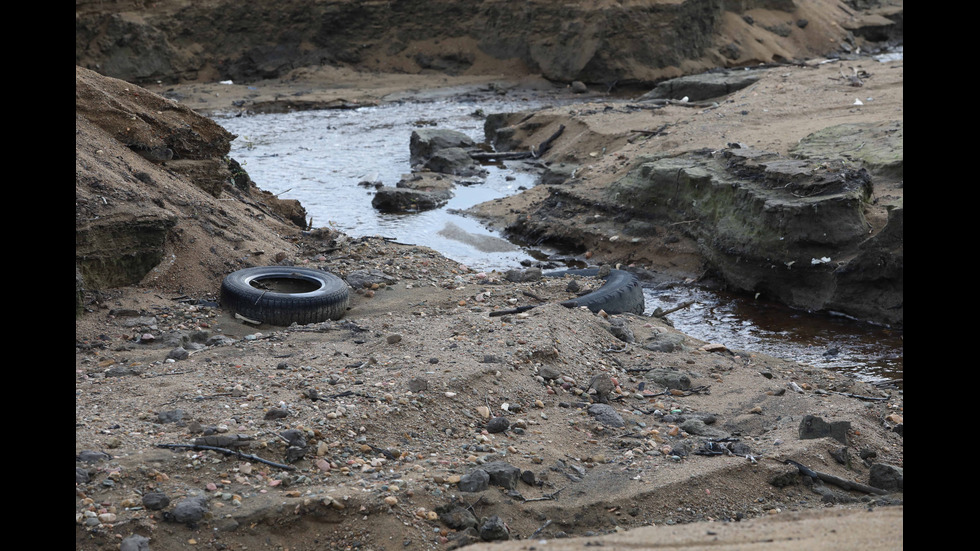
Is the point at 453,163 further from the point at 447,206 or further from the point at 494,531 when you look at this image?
the point at 494,531

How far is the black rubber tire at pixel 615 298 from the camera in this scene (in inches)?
269

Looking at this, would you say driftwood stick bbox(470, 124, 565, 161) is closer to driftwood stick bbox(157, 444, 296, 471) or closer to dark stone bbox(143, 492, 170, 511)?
driftwood stick bbox(157, 444, 296, 471)

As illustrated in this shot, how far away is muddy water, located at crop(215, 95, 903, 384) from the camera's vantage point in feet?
23.8

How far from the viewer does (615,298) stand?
7.02 m

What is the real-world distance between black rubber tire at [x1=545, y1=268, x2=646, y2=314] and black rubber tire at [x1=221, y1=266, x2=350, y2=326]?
173 centimetres

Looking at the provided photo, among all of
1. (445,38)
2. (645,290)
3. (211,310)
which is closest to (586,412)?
(211,310)

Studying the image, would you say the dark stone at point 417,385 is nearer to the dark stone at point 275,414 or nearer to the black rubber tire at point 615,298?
the dark stone at point 275,414

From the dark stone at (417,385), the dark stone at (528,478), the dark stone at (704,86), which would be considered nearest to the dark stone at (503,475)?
the dark stone at (528,478)

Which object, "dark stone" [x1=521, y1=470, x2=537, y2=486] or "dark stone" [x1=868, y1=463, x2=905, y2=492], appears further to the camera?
"dark stone" [x1=868, y1=463, x2=905, y2=492]

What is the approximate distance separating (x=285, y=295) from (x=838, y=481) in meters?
3.87

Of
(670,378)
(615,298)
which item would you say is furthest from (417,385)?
(615,298)

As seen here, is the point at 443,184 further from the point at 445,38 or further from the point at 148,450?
the point at 445,38

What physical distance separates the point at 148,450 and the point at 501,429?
1700 mm

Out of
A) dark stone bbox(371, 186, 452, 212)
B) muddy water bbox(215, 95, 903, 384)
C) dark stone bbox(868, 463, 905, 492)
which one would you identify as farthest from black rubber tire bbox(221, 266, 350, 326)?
dark stone bbox(371, 186, 452, 212)
